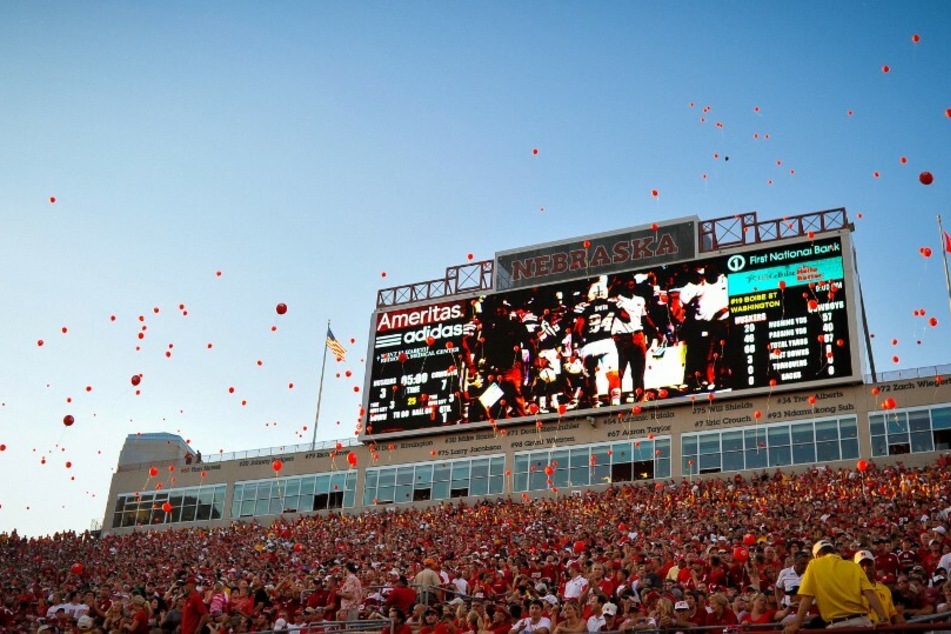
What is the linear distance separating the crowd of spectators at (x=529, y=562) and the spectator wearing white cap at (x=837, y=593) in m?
0.89

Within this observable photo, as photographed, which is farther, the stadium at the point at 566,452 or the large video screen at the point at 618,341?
the large video screen at the point at 618,341

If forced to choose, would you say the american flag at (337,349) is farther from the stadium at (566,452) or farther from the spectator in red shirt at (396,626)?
the spectator in red shirt at (396,626)

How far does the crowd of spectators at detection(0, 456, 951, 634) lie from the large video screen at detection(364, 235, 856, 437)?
3352 millimetres

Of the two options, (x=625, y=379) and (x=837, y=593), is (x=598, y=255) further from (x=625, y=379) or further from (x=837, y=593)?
(x=837, y=593)

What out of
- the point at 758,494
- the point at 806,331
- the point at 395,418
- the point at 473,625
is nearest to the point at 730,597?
the point at 473,625

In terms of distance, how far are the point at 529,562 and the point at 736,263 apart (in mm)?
18924

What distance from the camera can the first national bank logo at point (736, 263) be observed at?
35.7m

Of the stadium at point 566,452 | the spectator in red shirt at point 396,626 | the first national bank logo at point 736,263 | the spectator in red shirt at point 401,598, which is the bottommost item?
the spectator in red shirt at point 396,626

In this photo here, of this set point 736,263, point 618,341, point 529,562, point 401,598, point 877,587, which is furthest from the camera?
point 618,341

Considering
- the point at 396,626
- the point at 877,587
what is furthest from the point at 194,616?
the point at 877,587

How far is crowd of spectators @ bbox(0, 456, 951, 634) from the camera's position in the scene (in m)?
13.5

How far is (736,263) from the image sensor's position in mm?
35844

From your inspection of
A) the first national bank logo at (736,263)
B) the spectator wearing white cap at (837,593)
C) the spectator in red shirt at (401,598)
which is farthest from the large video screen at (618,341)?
the spectator wearing white cap at (837,593)

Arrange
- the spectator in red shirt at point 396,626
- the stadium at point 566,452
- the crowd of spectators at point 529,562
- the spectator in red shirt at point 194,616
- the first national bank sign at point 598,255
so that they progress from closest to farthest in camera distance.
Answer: the crowd of spectators at point 529,562, the spectator in red shirt at point 396,626, the spectator in red shirt at point 194,616, the stadium at point 566,452, the first national bank sign at point 598,255
